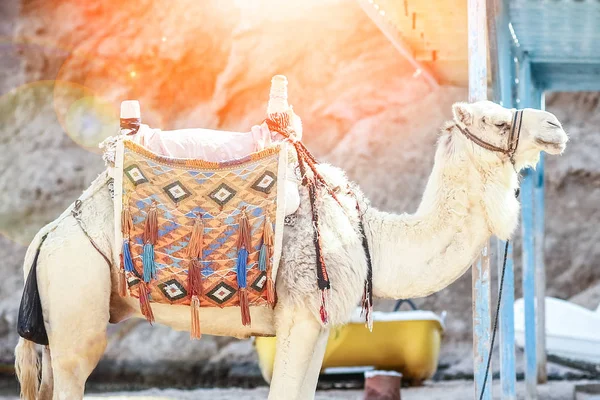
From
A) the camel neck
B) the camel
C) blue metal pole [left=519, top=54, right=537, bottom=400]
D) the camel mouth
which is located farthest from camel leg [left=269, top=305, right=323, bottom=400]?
blue metal pole [left=519, top=54, right=537, bottom=400]

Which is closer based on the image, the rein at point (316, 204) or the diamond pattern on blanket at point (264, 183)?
the rein at point (316, 204)

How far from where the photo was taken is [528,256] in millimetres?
8461

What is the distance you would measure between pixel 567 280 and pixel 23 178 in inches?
301

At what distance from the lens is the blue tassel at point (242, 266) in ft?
15.0

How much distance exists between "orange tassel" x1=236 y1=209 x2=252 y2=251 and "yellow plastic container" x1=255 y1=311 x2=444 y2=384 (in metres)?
5.57

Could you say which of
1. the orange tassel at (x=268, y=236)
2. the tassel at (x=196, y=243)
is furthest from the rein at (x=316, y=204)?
the tassel at (x=196, y=243)

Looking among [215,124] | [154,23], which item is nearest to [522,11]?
[215,124]

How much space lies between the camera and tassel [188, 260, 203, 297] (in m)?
4.59

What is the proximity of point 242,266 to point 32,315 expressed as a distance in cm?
104

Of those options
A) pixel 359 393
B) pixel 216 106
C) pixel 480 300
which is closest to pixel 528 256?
pixel 359 393

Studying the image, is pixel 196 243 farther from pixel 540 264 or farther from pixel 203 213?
pixel 540 264

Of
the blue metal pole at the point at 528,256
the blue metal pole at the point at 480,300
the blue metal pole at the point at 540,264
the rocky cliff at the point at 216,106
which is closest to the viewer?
the blue metal pole at the point at 480,300

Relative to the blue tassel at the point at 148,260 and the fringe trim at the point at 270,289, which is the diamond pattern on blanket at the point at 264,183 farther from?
the blue tassel at the point at 148,260

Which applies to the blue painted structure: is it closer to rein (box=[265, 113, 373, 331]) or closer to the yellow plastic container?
the yellow plastic container
